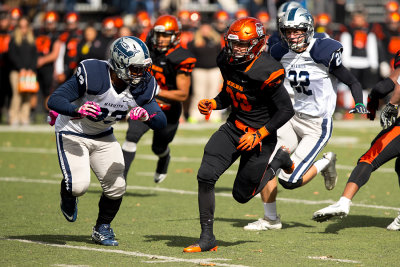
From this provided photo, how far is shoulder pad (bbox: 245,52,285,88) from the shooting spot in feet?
20.9

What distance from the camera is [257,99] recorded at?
657 cm

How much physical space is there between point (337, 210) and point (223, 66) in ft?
4.61

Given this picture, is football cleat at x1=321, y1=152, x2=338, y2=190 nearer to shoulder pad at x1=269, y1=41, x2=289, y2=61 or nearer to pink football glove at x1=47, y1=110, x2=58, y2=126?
shoulder pad at x1=269, y1=41, x2=289, y2=61

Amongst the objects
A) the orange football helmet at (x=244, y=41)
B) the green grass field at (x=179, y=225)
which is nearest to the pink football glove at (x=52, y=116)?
the green grass field at (x=179, y=225)

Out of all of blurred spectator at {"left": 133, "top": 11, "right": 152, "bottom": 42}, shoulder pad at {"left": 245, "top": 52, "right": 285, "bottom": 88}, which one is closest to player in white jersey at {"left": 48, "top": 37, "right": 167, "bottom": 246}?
shoulder pad at {"left": 245, "top": 52, "right": 285, "bottom": 88}

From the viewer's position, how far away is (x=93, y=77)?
6.32m

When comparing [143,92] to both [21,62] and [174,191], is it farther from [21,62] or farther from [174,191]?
[21,62]

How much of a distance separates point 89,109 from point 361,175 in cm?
238

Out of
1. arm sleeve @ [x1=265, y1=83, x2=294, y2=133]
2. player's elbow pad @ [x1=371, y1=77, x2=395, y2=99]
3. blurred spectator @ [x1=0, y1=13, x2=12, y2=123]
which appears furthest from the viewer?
blurred spectator @ [x1=0, y1=13, x2=12, y2=123]

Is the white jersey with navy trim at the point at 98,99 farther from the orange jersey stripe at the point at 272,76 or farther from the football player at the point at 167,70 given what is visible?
the football player at the point at 167,70

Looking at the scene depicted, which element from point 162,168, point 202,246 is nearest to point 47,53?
point 162,168

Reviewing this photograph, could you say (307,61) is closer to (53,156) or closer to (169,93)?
(169,93)

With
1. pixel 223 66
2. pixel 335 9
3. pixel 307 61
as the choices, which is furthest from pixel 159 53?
pixel 335 9

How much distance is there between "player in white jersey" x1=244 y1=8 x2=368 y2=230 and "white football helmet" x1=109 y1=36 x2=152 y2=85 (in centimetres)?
161
